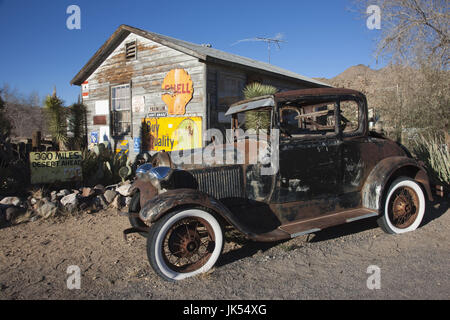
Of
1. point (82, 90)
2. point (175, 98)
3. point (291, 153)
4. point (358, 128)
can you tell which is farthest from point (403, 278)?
point (82, 90)

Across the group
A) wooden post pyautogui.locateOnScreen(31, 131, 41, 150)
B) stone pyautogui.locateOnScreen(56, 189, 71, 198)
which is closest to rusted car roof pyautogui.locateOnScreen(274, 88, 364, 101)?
stone pyautogui.locateOnScreen(56, 189, 71, 198)

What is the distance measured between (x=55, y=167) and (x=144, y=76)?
5.11 metres

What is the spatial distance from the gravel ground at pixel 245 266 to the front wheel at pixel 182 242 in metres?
0.11

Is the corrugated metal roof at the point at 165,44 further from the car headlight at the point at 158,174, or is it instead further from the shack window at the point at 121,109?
the car headlight at the point at 158,174

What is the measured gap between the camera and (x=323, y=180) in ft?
12.0

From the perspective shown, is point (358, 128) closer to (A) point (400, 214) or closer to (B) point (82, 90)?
(A) point (400, 214)

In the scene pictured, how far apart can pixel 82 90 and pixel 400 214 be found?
459 inches

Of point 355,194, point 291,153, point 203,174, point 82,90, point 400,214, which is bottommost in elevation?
point 400,214

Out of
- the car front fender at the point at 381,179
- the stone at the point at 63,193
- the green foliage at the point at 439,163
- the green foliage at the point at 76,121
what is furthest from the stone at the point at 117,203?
the green foliage at the point at 439,163

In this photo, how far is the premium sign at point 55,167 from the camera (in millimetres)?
5207

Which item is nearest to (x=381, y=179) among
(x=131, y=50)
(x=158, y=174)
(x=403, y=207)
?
(x=403, y=207)

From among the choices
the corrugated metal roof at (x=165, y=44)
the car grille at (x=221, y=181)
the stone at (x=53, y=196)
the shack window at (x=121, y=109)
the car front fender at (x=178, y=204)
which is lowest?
the stone at (x=53, y=196)

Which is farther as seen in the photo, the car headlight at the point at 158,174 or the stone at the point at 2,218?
the stone at the point at 2,218

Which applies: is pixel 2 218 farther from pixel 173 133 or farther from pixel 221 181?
pixel 173 133
